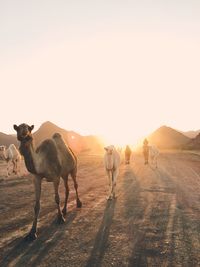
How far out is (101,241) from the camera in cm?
810

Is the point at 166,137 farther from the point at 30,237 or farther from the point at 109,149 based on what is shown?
the point at 30,237

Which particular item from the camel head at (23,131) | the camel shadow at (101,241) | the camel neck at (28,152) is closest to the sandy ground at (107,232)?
the camel shadow at (101,241)

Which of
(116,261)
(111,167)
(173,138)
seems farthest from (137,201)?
(173,138)

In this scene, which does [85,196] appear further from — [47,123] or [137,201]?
[47,123]

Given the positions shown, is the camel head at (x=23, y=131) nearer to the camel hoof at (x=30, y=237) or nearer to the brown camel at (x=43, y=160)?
the brown camel at (x=43, y=160)

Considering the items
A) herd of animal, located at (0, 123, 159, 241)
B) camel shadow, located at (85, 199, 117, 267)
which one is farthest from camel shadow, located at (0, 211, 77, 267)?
camel shadow, located at (85, 199, 117, 267)

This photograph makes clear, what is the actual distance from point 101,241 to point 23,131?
3304mm

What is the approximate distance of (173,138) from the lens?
180 m

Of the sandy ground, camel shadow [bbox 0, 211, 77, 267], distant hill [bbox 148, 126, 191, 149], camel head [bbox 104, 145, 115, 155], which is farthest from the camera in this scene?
distant hill [bbox 148, 126, 191, 149]

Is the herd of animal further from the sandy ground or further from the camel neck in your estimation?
the sandy ground

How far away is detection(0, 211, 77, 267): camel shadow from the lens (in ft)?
22.3

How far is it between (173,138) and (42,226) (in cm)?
17613

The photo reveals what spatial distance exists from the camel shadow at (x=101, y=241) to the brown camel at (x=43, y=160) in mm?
1293

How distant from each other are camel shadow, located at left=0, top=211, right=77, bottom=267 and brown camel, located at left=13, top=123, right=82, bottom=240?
0.30m
